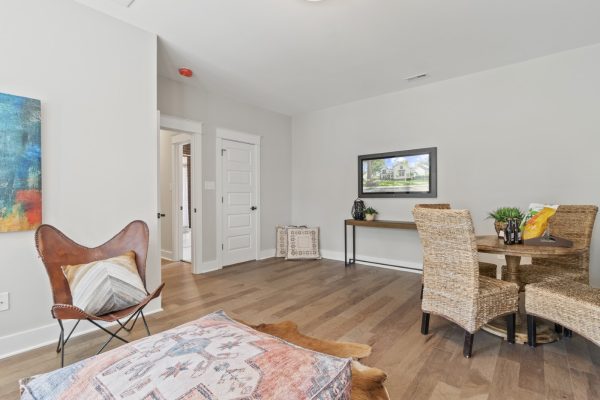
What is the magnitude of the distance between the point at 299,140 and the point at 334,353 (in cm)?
455

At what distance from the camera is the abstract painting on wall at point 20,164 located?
2070mm

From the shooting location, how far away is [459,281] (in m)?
2.09

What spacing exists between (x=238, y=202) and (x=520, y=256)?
12.5ft

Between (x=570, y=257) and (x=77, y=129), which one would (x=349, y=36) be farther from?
(x=570, y=257)

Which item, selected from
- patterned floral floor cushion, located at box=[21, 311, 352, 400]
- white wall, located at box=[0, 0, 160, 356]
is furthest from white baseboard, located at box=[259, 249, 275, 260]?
patterned floral floor cushion, located at box=[21, 311, 352, 400]

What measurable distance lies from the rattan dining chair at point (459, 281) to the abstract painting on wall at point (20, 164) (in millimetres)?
2832

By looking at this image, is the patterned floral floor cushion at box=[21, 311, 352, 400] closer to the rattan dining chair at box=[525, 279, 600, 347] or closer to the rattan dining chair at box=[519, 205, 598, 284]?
the rattan dining chair at box=[525, 279, 600, 347]

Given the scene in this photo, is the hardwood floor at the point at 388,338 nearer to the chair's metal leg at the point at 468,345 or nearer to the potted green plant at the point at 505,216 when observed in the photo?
the chair's metal leg at the point at 468,345

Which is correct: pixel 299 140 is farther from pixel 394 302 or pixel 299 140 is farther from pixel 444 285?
pixel 444 285

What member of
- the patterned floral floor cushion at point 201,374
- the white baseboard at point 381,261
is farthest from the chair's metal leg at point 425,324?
the white baseboard at point 381,261

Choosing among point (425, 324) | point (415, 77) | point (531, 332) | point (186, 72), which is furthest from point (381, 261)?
point (186, 72)

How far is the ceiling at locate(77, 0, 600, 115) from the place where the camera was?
249 cm

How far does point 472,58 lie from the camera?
11.1 ft

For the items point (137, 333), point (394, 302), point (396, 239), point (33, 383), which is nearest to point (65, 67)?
point (137, 333)
